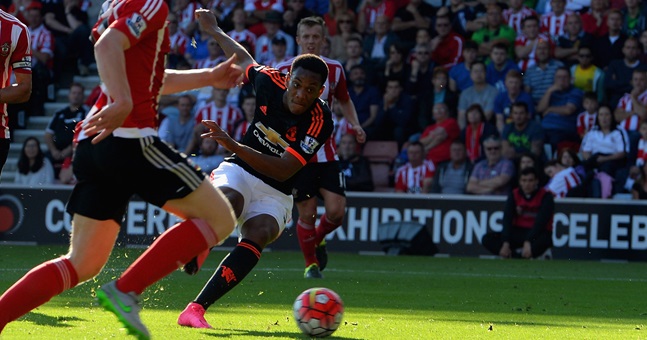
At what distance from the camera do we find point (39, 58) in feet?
66.7

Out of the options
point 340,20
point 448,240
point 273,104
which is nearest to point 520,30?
point 340,20

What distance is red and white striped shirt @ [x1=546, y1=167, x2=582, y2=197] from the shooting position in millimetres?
16125

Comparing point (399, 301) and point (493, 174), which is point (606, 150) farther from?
point (399, 301)

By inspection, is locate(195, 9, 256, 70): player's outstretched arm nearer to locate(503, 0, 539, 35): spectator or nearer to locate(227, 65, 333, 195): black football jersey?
locate(227, 65, 333, 195): black football jersey

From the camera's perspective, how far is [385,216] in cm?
1639

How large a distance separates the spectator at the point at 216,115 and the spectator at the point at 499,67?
4004 mm

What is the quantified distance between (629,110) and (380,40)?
4372mm

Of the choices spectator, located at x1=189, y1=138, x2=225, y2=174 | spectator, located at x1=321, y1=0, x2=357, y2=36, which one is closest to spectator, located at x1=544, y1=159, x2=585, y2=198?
spectator, located at x1=321, y1=0, x2=357, y2=36

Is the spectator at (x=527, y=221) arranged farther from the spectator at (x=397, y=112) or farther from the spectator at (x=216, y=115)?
the spectator at (x=216, y=115)

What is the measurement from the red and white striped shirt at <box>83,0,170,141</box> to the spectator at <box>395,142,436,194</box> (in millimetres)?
11625

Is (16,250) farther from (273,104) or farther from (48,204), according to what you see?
(273,104)

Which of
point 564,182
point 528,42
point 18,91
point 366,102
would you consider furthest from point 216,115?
point 18,91

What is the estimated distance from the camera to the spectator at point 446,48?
61.3 feet

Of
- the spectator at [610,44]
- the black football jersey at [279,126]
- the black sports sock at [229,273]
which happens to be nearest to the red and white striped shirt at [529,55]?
the spectator at [610,44]
